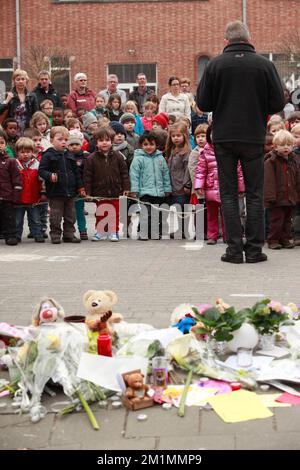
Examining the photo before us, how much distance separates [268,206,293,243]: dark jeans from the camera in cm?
1004

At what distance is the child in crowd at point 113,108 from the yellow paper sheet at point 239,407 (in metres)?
11.3

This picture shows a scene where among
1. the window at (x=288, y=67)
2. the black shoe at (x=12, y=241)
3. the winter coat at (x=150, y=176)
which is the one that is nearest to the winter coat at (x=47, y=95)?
the winter coat at (x=150, y=176)

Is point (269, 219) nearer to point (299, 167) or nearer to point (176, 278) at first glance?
point (299, 167)

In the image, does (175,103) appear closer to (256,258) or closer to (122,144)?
(122,144)

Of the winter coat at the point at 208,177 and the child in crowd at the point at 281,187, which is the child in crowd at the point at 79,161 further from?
the child in crowd at the point at 281,187

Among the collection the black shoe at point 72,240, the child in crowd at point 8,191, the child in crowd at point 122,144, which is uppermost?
the child in crowd at point 122,144

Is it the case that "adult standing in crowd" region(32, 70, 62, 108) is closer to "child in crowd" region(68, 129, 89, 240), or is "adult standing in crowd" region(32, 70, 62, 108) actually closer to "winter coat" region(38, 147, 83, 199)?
"child in crowd" region(68, 129, 89, 240)

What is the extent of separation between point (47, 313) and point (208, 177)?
5.92 metres

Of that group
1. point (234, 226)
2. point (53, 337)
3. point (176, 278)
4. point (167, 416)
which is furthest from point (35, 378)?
point (234, 226)

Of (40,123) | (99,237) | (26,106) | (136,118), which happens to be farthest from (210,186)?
(26,106)

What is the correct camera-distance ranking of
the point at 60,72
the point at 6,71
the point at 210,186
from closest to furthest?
the point at 210,186 < the point at 60,72 < the point at 6,71

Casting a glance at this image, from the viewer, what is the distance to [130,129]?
13133 millimetres

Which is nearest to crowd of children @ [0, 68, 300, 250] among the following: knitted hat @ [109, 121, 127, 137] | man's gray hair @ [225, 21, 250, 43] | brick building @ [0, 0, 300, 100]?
knitted hat @ [109, 121, 127, 137]

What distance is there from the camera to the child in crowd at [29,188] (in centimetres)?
1119
